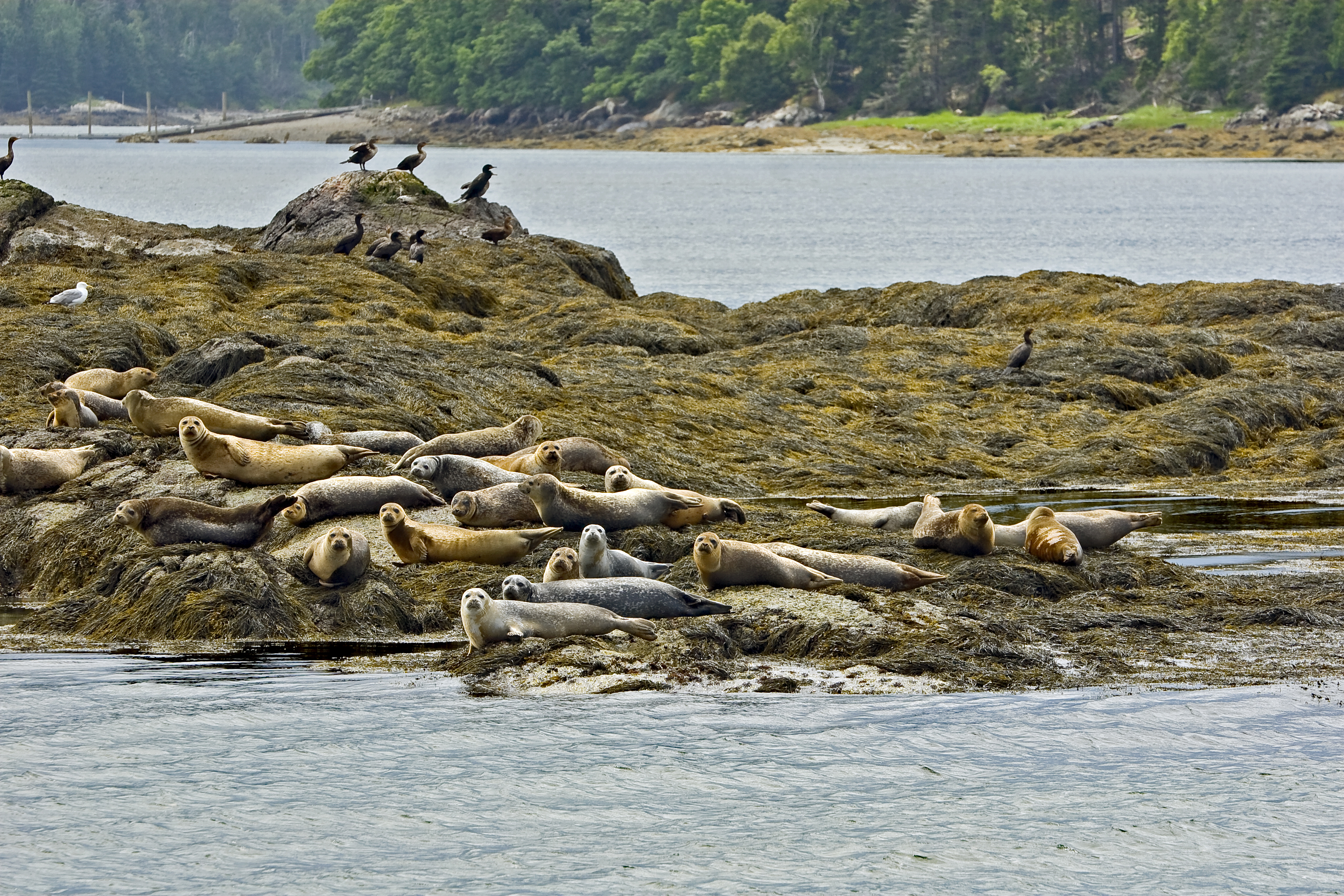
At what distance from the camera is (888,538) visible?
1000cm

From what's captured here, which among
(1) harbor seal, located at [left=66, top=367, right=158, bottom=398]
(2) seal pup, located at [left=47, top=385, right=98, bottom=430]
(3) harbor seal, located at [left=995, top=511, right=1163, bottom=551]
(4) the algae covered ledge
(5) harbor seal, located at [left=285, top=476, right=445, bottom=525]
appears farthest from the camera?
(1) harbor seal, located at [left=66, top=367, right=158, bottom=398]

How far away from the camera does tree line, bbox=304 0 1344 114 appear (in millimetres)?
110375

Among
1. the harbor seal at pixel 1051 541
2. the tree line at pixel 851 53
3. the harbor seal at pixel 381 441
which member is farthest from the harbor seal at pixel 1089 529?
the tree line at pixel 851 53

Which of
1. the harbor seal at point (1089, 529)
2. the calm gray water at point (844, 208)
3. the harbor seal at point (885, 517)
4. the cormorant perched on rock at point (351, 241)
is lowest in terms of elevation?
the calm gray water at point (844, 208)

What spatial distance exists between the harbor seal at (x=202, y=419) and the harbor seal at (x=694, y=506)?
258cm

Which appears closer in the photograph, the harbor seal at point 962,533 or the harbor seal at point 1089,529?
the harbor seal at point 962,533

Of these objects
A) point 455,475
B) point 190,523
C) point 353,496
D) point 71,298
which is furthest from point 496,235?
point 190,523

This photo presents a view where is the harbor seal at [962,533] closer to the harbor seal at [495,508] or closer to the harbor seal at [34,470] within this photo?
the harbor seal at [495,508]

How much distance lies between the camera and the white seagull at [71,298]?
17.8 metres

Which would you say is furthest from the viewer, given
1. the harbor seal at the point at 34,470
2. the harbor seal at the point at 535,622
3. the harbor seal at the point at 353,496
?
the harbor seal at the point at 34,470

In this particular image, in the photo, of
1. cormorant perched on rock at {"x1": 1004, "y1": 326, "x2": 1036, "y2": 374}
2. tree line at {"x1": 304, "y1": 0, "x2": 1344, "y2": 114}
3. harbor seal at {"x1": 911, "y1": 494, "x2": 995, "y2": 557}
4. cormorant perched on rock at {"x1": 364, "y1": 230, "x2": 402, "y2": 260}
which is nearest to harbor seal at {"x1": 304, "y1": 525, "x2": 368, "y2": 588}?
harbor seal at {"x1": 911, "y1": 494, "x2": 995, "y2": 557}

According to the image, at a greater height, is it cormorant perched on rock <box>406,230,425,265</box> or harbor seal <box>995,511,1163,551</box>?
cormorant perched on rock <box>406,230,425,265</box>

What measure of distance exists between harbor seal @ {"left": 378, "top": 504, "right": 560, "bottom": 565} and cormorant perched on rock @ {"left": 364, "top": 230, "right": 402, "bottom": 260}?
13.1m

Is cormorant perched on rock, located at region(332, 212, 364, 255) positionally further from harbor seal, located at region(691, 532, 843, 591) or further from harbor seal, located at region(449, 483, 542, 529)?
harbor seal, located at region(691, 532, 843, 591)
